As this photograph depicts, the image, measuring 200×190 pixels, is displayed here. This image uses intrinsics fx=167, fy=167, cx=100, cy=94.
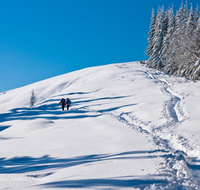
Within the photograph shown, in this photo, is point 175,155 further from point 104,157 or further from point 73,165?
point 73,165

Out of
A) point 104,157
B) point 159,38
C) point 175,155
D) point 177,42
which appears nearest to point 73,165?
point 104,157

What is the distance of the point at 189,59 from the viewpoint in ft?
76.9

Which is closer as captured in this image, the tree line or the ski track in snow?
the ski track in snow

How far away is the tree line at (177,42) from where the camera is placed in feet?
75.1

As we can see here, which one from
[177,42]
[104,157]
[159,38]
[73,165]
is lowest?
[73,165]

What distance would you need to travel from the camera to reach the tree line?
2289cm

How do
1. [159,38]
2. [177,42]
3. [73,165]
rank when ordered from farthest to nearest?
[159,38] < [177,42] < [73,165]

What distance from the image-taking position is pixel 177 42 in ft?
81.9

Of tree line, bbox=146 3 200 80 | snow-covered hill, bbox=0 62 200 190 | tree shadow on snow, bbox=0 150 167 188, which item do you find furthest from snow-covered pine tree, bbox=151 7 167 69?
tree shadow on snow, bbox=0 150 167 188

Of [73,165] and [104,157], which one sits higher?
[104,157]

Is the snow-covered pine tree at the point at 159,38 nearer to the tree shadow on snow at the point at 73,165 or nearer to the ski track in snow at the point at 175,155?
the ski track in snow at the point at 175,155

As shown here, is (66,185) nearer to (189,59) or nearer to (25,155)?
(25,155)

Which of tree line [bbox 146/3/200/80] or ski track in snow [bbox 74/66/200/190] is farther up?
tree line [bbox 146/3/200/80]

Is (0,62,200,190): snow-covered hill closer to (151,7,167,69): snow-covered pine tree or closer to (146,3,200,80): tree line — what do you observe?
(146,3,200,80): tree line
